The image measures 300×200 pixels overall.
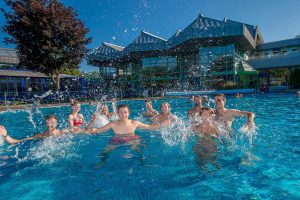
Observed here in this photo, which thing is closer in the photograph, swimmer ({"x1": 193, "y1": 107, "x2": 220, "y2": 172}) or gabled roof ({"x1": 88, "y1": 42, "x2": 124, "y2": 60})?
swimmer ({"x1": 193, "y1": 107, "x2": 220, "y2": 172})

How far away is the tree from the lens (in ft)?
69.1

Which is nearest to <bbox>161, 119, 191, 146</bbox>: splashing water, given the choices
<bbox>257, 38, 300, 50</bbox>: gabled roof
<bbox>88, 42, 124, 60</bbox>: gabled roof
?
<bbox>88, 42, 124, 60</bbox>: gabled roof

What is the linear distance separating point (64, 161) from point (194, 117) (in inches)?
156

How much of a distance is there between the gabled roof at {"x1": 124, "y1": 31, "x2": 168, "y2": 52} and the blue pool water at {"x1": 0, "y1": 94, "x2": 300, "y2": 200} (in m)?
32.8

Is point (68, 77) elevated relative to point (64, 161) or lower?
elevated

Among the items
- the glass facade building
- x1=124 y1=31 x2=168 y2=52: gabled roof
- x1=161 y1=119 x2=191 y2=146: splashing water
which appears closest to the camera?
x1=161 y1=119 x2=191 y2=146: splashing water

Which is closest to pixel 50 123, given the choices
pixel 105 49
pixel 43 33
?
pixel 43 33

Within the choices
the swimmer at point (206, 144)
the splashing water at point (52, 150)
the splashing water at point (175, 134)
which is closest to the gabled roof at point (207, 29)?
the splashing water at point (175, 134)

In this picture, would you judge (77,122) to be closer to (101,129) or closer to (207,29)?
(101,129)

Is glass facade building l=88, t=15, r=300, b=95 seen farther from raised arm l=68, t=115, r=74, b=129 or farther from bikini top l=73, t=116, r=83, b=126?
raised arm l=68, t=115, r=74, b=129

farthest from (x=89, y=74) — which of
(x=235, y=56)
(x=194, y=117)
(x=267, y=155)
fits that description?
(x=267, y=155)

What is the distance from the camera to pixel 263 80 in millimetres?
40875

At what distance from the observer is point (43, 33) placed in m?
20.8

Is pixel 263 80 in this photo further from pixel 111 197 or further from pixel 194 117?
pixel 111 197
